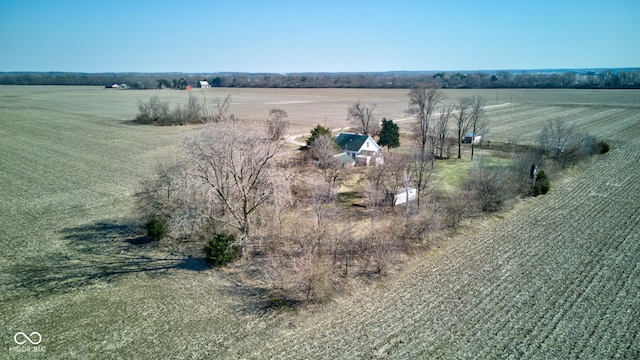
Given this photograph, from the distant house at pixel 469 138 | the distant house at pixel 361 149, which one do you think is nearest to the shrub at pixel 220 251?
the distant house at pixel 361 149

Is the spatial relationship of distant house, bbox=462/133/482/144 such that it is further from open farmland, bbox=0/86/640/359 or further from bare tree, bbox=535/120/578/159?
open farmland, bbox=0/86/640/359

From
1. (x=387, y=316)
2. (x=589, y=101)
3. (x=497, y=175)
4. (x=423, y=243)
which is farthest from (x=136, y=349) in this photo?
(x=589, y=101)

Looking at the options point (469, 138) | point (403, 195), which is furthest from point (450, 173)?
point (469, 138)

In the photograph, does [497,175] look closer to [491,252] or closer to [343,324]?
[491,252]

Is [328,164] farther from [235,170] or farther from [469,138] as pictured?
[469,138]

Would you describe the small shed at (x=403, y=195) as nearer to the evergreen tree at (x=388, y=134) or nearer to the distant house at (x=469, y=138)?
the evergreen tree at (x=388, y=134)

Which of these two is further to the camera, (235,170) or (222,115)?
(222,115)
